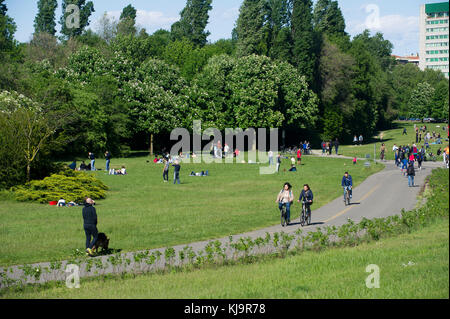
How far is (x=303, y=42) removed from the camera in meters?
81.8

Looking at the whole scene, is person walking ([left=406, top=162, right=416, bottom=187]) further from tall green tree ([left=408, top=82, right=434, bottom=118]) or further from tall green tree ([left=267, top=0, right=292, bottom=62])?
tall green tree ([left=408, top=82, right=434, bottom=118])

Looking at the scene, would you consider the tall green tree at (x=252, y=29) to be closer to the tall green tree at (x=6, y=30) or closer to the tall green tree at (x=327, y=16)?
the tall green tree at (x=327, y=16)

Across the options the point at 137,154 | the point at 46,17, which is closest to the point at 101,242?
the point at 137,154

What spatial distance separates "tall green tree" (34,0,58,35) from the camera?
394ft

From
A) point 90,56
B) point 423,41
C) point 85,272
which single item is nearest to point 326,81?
point 90,56

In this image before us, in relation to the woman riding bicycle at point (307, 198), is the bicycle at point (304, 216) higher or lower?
lower

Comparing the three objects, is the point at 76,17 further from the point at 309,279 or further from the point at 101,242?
the point at 309,279

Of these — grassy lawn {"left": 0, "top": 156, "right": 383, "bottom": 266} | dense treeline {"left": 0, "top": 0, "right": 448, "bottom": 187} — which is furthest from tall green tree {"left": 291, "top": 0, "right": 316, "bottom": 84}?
grassy lawn {"left": 0, "top": 156, "right": 383, "bottom": 266}

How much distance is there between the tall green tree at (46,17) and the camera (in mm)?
120062

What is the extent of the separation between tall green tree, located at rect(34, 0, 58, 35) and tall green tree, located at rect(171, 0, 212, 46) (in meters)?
26.5

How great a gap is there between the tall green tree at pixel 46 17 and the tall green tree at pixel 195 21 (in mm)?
26529

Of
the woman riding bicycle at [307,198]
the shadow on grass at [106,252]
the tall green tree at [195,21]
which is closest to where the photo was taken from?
the shadow on grass at [106,252]

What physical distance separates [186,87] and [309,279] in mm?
60990

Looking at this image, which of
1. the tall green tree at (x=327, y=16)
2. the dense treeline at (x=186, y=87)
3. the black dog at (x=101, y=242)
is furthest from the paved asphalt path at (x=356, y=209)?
the tall green tree at (x=327, y=16)
